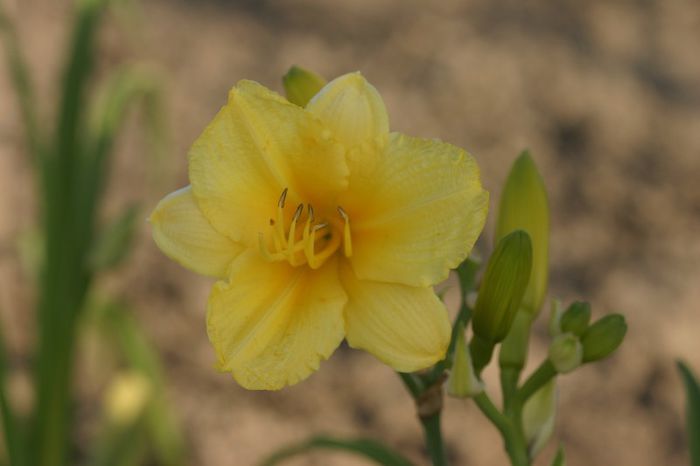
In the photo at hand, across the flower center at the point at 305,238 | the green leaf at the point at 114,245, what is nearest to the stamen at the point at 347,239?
the flower center at the point at 305,238

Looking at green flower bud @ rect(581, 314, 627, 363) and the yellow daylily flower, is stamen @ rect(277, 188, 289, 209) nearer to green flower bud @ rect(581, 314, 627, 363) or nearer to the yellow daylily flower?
the yellow daylily flower

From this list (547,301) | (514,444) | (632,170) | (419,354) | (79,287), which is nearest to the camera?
(419,354)

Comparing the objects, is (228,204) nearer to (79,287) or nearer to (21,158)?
(79,287)

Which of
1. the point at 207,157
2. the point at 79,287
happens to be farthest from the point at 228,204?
the point at 79,287

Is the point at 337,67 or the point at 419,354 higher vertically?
the point at 419,354

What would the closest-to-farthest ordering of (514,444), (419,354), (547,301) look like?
(419,354), (514,444), (547,301)

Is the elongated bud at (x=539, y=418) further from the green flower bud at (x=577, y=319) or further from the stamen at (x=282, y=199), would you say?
the stamen at (x=282, y=199)

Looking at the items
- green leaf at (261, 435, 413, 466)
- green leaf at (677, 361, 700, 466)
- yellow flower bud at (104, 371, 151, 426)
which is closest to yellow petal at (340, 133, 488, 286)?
green leaf at (261, 435, 413, 466)
